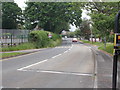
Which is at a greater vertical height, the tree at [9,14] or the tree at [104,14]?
the tree at [9,14]

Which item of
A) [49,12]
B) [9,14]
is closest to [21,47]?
[49,12]

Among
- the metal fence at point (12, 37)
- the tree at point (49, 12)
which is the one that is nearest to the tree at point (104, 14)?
the metal fence at point (12, 37)

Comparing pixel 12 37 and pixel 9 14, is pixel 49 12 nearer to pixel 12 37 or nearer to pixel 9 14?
pixel 9 14

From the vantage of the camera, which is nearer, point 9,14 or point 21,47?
point 21,47

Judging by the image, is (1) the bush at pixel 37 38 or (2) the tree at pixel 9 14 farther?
(2) the tree at pixel 9 14

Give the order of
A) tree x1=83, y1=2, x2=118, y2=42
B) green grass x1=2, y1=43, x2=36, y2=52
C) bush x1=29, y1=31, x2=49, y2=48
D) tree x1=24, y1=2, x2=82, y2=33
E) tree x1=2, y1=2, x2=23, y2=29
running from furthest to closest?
tree x1=2, y1=2, x2=23, y2=29 → tree x1=24, y1=2, x2=82, y2=33 → bush x1=29, y1=31, x2=49, y2=48 → green grass x1=2, y1=43, x2=36, y2=52 → tree x1=83, y1=2, x2=118, y2=42

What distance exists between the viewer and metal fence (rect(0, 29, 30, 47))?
83.2 feet

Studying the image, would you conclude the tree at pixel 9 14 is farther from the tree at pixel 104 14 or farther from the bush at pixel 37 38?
the tree at pixel 104 14

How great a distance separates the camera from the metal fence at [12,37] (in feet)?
83.2

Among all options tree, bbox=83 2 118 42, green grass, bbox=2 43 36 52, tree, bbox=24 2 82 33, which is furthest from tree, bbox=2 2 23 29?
tree, bbox=83 2 118 42

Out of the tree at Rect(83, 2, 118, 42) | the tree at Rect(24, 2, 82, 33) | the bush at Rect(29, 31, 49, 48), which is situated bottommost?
the bush at Rect(29, 31, 49, 48)

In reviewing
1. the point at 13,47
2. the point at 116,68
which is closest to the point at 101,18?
the point at 13,47

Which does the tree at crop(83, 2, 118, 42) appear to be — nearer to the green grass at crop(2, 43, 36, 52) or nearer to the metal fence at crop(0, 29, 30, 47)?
the green grass at crop(2, 43, 36, 52)

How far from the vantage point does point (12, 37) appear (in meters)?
26.8
